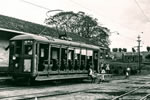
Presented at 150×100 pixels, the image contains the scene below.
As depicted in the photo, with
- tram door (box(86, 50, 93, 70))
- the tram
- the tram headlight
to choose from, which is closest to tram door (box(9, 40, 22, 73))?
the tram

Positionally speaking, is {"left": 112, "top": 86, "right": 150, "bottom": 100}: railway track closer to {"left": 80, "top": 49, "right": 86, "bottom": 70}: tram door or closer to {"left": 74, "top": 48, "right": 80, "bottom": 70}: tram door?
{"left": 74, "top": 48, "right": 80, "bottom": 70}: tram door

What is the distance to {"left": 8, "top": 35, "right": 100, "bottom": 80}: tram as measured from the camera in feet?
53.6

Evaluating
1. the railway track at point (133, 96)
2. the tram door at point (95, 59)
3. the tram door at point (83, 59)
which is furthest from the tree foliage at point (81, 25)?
the railway track at point (133, 96)

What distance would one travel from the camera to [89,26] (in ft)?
205

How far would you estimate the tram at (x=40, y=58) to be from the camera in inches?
643

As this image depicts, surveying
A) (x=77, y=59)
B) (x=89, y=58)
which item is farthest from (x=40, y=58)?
(x=89, y=58)

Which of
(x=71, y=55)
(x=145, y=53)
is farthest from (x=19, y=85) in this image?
(x=145, y=53)

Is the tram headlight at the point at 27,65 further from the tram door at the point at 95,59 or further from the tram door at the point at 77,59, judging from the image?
the tram door at the point at 95,59

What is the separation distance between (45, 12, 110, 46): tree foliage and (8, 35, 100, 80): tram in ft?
127

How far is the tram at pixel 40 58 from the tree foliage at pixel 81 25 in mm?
38844

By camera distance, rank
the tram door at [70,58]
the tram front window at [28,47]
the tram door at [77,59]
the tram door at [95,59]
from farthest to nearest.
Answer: the tram door at [95,59] → the tram door at [77,59] → the tram door at [70,58] → the tram front window at [28,47]

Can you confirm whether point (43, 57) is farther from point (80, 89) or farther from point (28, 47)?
point (80, 89)

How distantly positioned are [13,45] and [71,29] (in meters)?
44.1

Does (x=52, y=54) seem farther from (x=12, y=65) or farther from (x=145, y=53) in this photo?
(x=145, y=53)
